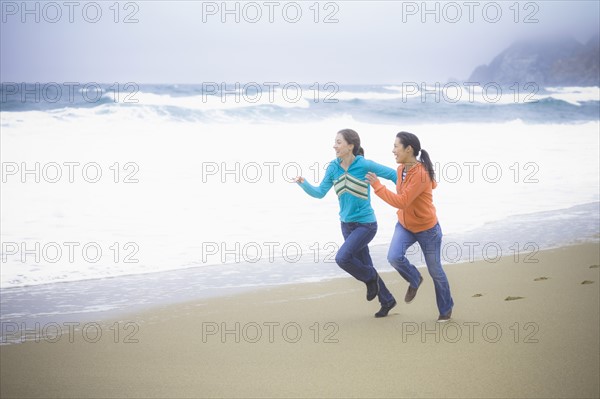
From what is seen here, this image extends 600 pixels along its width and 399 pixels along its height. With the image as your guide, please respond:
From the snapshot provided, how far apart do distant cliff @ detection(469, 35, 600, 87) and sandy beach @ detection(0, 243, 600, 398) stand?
53.7 m

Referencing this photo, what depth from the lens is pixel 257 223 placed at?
1070 centimetres

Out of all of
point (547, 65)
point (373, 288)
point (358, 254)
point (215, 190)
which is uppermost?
point (547, 65)

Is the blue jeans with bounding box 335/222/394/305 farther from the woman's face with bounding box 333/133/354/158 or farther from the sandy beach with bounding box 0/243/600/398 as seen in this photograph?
the woman's face with bounding box 333/133/354/158

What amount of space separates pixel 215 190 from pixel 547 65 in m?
59.1

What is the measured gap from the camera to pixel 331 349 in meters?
4.91

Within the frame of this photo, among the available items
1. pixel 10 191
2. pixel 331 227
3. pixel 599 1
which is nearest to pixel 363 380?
pixel 331 227

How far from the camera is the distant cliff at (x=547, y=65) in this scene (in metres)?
60.0

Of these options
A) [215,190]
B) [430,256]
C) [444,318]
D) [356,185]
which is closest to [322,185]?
[356,185]

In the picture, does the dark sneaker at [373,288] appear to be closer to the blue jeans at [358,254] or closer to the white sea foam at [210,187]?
the blue jeans at [358,254]

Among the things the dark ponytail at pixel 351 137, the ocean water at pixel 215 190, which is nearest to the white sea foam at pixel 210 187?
the ocean water at pixel 215 190

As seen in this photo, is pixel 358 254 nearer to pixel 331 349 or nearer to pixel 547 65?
pixel 331 349

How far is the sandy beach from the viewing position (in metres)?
4.18

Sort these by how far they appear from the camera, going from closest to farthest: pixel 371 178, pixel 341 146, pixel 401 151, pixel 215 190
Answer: pixel 371 178 → pixel 401 151 → pixel 341 146 → pixel 215 190

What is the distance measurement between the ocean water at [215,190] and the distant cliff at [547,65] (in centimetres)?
3172
